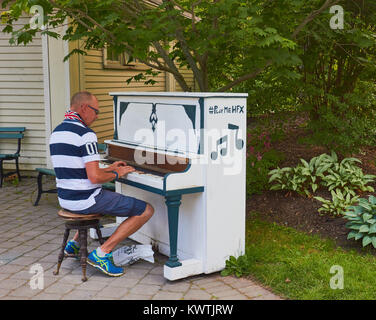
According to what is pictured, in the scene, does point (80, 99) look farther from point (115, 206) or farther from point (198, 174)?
point (198, 174)

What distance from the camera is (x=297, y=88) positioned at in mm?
7258

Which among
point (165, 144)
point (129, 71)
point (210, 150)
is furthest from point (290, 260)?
point (129, 71)

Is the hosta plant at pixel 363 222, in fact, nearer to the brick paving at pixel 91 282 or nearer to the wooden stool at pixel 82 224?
Result: the brick paving at pixel 91 282

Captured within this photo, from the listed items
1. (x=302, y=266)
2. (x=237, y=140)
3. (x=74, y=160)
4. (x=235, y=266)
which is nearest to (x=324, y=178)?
(x=302, y=266)

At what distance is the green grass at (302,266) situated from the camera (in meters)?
4.12

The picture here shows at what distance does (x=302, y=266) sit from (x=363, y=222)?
0.95 metres

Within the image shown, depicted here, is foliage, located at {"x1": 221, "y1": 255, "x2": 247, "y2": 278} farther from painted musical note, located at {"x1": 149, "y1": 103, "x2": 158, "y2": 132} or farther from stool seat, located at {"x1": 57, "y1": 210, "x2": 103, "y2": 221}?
painted musical note, located at {"x1": 149, "y1": 103, "x2": 158, "y2": 132}

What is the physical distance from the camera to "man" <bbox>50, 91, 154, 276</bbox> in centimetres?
436

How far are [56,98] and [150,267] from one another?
485 centimetres

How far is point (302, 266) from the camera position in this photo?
15.0 ft

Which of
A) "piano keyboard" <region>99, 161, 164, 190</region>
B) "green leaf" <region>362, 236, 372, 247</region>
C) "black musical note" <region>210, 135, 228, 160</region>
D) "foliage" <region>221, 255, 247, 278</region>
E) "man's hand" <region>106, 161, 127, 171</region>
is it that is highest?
"black musical note" <region>210, 135, 228, 160</region>

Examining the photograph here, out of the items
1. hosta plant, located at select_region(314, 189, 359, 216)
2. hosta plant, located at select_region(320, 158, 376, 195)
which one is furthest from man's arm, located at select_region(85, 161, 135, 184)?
hosta plant, located at select_region(320, 158, 376, 195)
